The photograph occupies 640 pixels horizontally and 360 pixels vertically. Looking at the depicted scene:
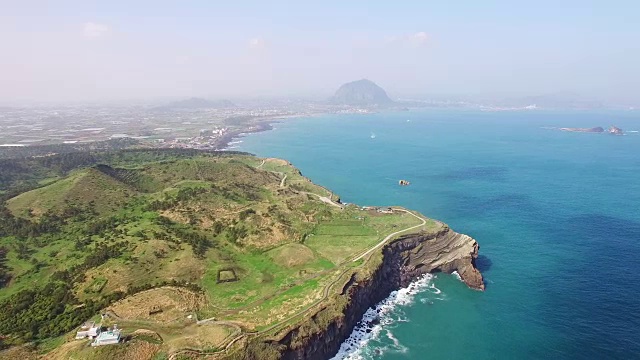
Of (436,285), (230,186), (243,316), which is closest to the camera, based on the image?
(243,316)

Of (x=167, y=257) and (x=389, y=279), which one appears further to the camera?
(x=389, y=279)

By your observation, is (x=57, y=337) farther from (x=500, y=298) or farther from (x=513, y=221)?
(x=513, y=221)

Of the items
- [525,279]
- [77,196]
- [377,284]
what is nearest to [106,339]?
[377,284]

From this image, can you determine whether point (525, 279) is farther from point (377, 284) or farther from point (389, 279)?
point (377, 284)

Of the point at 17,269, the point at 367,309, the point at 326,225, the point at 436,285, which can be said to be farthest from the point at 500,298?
the point at 17,269

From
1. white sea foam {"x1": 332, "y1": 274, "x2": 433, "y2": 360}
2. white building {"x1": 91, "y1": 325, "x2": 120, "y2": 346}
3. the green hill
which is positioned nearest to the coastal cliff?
white sea foam {"x1": 332, "y1": 274, "x2": 433, "y2": 360}

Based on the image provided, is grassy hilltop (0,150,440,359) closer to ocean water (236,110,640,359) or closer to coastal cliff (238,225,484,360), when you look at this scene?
coastal cliff (238,225,484,360)

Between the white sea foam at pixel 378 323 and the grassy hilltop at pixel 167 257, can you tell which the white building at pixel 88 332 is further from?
the white sea foam at pixel 378 323
